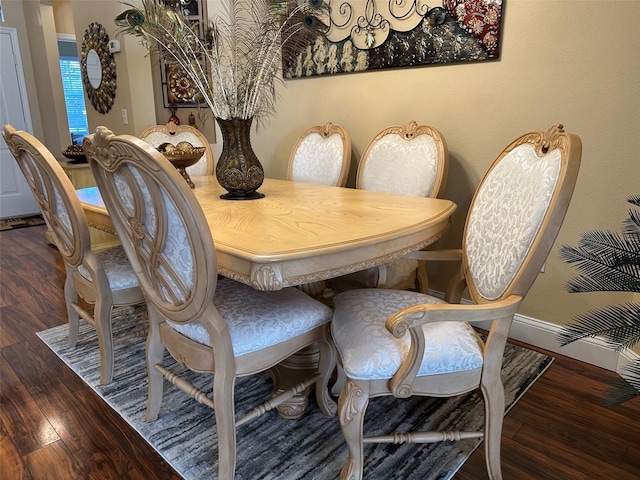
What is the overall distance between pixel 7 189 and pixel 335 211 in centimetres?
496

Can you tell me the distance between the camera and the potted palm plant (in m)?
1.68

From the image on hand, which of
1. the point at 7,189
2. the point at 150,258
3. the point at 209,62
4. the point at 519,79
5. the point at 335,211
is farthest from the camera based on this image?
the point at 7,189

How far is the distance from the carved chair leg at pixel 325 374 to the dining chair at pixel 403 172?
43cm

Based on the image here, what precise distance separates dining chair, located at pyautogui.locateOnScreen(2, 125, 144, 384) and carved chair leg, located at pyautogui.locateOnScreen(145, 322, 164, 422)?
39cm

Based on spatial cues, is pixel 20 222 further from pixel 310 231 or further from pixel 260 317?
pixel 310 231

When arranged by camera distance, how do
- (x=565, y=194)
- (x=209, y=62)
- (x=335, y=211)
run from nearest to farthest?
1. (x=565, y=194)
2. (x=335, y=211)
3. (x=209, y=62)

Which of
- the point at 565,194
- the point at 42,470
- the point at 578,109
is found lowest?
the point at 42,470

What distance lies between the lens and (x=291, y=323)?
→ 1.39 m

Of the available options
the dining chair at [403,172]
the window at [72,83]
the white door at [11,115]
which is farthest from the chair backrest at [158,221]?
the window at [72,83]

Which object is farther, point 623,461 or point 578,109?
point 578,109

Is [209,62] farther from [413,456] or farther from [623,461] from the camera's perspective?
[623,461]

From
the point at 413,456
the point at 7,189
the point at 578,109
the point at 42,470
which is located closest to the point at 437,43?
the point at 578,109

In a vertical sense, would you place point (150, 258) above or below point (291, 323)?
above

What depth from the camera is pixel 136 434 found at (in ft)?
5.31
